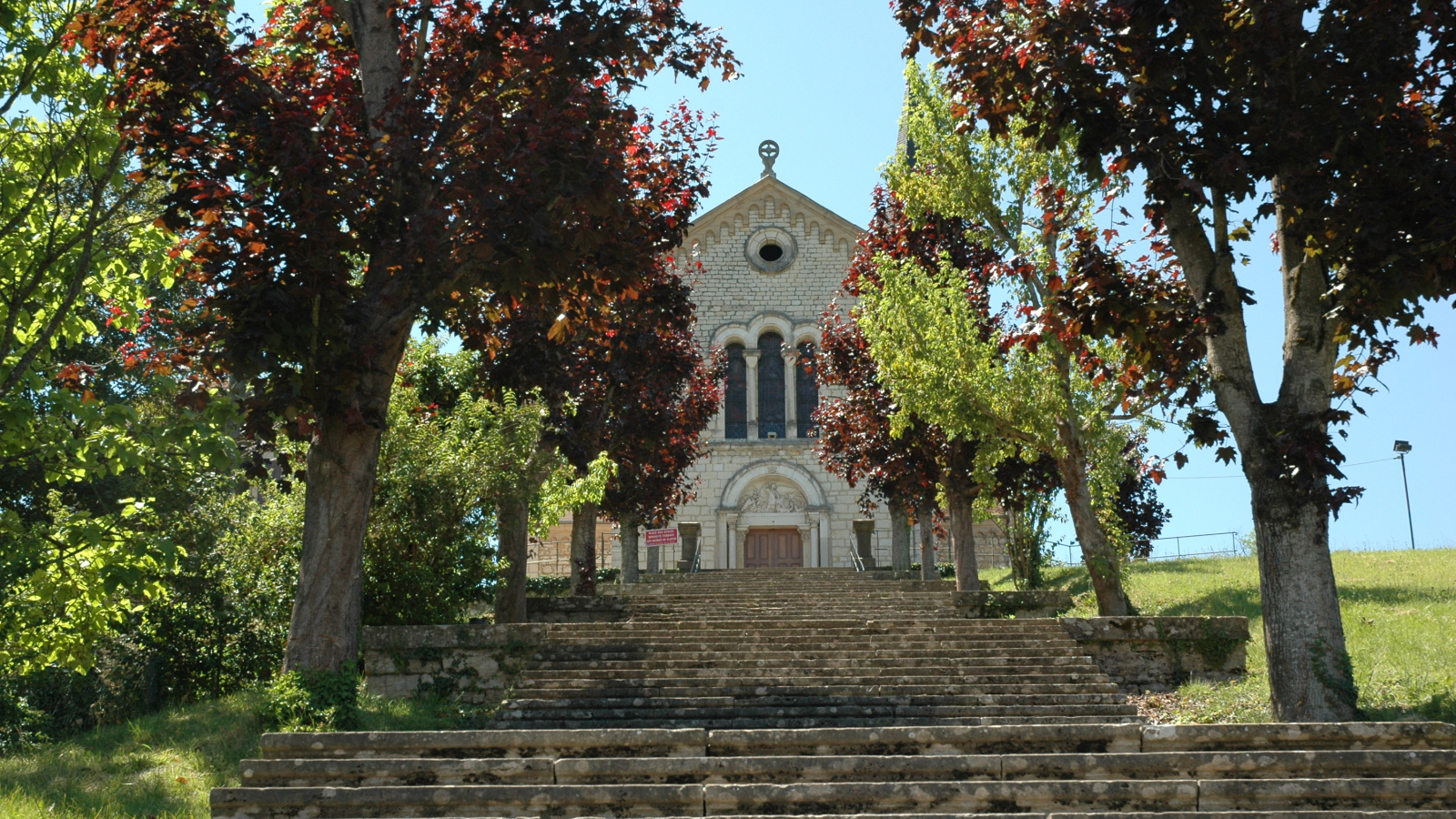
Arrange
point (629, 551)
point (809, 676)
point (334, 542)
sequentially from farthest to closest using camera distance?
point (629, 551)
point (809, 676)
point (334, 542)

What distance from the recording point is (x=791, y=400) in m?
29.1

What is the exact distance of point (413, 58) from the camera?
9.50 m

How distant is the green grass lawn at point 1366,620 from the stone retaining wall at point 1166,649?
0.27 metres

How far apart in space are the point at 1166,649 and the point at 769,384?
1947cm

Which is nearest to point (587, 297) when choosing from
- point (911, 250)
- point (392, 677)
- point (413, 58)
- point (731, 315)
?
point (413, 58)

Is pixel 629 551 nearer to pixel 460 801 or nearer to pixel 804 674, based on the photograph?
pixel 804 674

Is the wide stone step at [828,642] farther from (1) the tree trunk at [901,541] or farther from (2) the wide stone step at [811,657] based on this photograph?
(1) the tree trunk at [901,541]

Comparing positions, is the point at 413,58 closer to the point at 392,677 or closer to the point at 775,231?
the point at 392,677

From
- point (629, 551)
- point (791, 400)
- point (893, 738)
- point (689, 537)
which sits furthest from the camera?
point (791, 400)

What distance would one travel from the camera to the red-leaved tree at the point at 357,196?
7535 mm

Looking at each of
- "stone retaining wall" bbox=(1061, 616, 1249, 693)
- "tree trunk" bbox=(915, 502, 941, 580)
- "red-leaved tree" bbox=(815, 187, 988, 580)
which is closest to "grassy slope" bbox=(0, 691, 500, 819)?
"stone retaining wall" bbox=(1061, 616, 1249, 693)

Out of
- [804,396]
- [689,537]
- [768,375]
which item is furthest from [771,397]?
[689,537]

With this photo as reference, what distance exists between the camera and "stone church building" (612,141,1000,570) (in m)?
28.0

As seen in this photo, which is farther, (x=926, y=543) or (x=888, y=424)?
(x=926, y=543)
